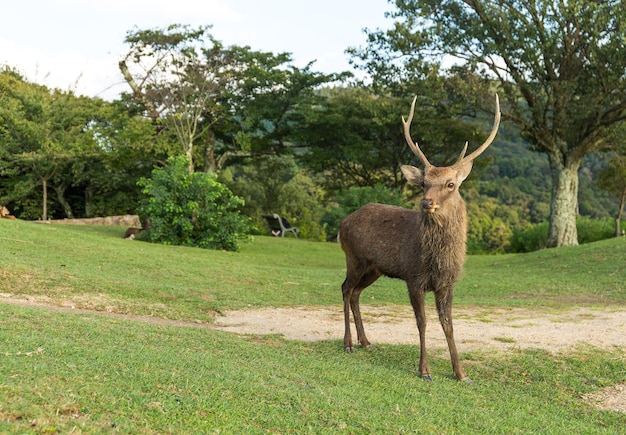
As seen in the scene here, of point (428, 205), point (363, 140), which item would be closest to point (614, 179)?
point (363, 140)

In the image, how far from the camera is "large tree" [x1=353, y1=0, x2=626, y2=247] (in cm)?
2205

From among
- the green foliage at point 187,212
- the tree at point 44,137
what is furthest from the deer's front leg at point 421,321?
the tree at point 44,137

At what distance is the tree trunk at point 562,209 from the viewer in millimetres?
24734

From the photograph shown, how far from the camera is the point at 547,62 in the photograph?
23.3 metres

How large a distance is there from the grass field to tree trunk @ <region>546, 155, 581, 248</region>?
12739mm

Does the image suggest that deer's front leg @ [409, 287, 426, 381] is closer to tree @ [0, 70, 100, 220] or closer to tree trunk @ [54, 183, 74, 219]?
tree @ [0, 70, 100, 220]

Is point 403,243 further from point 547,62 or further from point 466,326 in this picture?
point 547,62

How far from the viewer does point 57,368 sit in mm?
4605

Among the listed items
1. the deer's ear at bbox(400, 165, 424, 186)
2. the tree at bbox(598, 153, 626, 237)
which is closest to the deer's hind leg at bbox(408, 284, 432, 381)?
the deer's ear at bbox(400, 165, 424, 186)

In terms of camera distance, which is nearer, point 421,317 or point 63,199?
point 421,317

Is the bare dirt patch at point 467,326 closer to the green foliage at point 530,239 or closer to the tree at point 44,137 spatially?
the green foliage at point 530,239

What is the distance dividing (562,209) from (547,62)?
5.64 meters

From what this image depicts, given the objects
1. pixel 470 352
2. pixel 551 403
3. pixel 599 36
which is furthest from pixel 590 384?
pixel 599 36

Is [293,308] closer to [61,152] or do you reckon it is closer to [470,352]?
[470,352]
